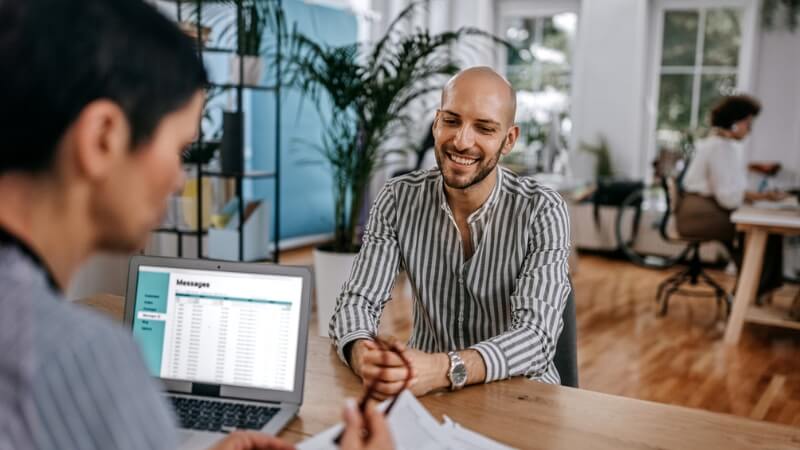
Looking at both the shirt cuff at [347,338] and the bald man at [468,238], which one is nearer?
the shirt cuff at [347,338]

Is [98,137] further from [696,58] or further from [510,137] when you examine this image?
[696,58]

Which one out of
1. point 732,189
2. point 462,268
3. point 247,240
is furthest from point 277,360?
point 732,189

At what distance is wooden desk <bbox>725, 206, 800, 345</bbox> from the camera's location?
393cm

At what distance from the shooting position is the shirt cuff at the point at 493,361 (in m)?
1.35

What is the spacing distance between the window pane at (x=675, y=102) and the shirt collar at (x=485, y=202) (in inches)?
232

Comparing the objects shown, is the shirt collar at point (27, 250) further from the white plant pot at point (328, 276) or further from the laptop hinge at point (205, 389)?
the white plant pot at point (328, 276)

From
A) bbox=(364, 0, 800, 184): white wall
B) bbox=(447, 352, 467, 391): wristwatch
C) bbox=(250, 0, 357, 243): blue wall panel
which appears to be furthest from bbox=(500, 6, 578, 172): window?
bbox=(447, 352, 467, 391): wristwatch

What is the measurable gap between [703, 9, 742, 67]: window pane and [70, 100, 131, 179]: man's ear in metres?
7.25

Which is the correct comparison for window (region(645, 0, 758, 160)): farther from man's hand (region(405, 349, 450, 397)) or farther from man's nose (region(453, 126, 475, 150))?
man's hand (region(405, 349, 450, 397))

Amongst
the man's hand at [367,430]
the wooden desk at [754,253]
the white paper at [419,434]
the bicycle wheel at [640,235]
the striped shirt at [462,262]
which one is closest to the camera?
the man's hand at [367,430]

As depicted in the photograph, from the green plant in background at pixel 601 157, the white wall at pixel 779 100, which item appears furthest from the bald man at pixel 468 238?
the white wall at pixel 779 100

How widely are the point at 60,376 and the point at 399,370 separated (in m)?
0.80

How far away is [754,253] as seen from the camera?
4.16 meters

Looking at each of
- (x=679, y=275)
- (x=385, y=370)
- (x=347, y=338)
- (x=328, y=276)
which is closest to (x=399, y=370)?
(x=385, y=370)
